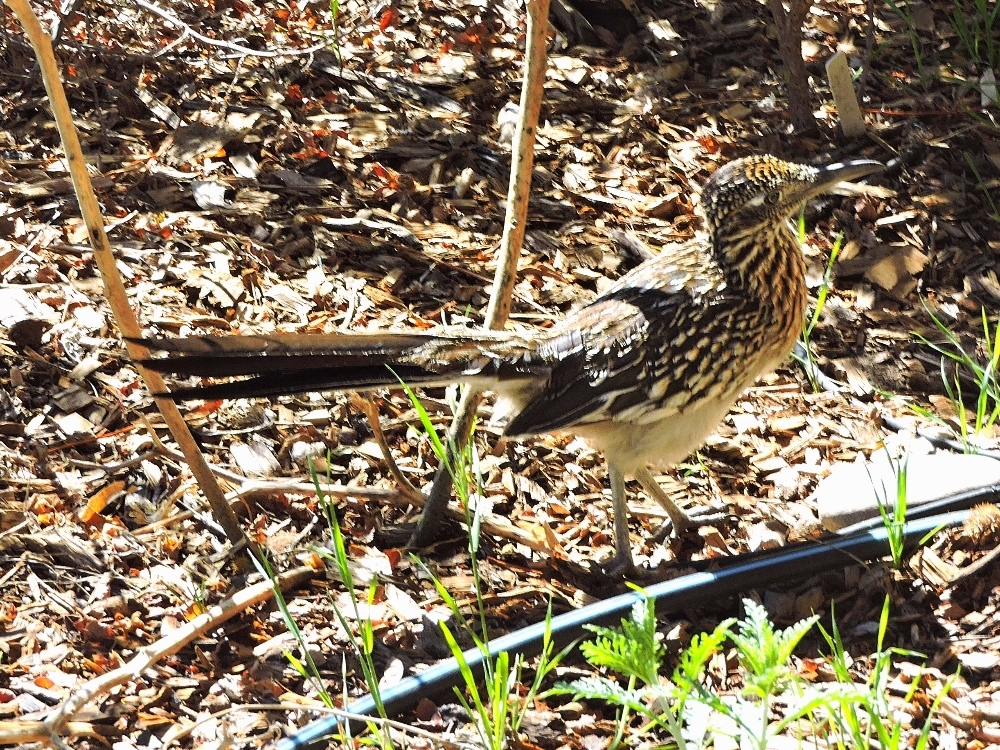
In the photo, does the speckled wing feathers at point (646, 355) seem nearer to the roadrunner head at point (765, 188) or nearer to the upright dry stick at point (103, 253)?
the roadrunner head at point (765, 188)

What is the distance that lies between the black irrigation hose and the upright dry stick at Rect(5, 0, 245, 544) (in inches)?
31.8

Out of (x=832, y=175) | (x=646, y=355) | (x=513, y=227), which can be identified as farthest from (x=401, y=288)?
(x=832, y=175)

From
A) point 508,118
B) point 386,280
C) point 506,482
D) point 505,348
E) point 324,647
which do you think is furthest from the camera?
point 508,118

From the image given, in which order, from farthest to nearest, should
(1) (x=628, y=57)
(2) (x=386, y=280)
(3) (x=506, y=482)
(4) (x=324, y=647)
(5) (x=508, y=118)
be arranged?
(1) (x=628, y=57)
(5) (x=508, y=118)
(2) (x=386, y=280)
(3) (x=506, y=482)
(4) (x=324, y=647)

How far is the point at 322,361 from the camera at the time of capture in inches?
134

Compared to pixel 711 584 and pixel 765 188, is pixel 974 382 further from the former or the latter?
pixel 711 584

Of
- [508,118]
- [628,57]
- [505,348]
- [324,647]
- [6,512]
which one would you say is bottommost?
[324,647]

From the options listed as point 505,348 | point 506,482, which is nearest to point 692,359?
point 505,348

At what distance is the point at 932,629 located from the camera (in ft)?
11.7

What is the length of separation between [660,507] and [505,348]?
3.37 ft

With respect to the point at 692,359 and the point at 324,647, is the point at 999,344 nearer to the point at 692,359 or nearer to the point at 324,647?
the point at 692,359

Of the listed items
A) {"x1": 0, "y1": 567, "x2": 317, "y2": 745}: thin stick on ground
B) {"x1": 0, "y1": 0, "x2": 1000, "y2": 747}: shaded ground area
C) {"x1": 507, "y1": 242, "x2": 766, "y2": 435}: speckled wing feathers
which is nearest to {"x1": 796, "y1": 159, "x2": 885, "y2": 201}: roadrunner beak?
{"x1": 507, "y1": 242, "x2": 766, "y2": 435}: speckled wing feathers

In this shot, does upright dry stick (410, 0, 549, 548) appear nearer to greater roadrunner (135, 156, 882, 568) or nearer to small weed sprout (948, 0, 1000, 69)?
greater roadrunner (135, 156, 882, 568)

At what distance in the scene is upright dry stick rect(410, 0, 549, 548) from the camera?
11.7 ft
